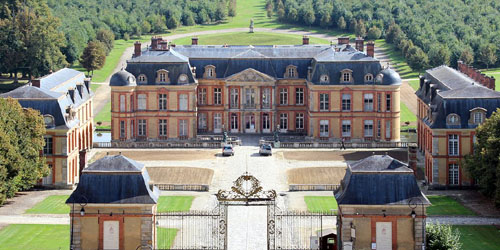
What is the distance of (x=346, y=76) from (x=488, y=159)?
30999mm

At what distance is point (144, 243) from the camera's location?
62.0 meters

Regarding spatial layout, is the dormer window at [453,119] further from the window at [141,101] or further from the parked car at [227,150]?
the window at [141,101]

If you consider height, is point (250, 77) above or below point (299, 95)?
above

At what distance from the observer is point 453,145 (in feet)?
288

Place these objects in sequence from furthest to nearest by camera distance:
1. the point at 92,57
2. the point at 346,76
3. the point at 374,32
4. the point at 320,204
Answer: the point at 374,32, the point at 92,57, the point at 346,76, the point at 320,204

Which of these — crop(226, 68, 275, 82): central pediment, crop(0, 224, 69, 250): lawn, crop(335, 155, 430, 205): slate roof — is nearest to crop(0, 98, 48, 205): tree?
crop(0, 224, 69, 250): lawn

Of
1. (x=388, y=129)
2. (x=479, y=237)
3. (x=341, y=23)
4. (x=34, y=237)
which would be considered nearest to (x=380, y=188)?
(x=479, y=237)

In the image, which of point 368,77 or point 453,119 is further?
point 368,77

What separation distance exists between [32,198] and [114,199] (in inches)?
935

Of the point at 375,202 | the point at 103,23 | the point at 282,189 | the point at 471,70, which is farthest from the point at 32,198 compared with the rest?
the point at 103,23

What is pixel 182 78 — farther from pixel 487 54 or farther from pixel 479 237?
pixel 487 54

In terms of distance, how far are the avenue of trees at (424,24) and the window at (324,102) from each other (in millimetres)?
40369

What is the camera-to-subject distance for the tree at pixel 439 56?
145875 mm

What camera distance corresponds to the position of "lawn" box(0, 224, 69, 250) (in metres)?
69.0
